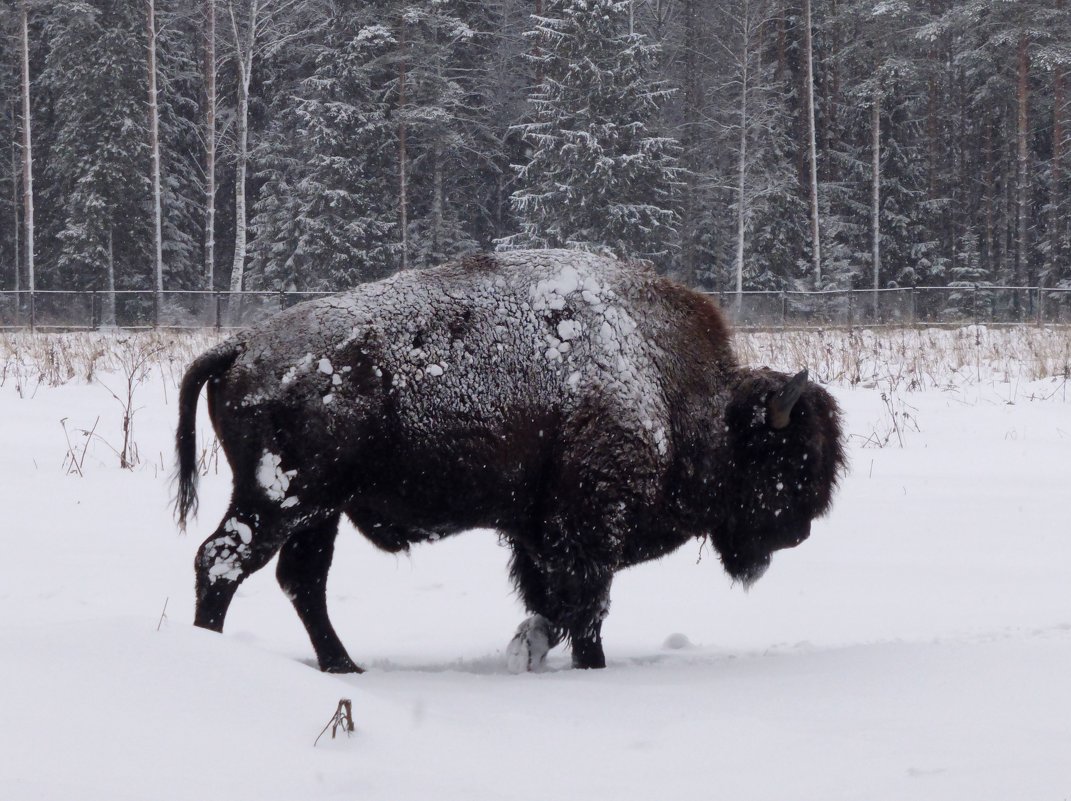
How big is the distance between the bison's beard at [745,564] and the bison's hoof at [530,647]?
100cm

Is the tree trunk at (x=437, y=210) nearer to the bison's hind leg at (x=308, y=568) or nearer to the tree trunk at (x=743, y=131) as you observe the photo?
the tree trunk at (x=743, y=131)

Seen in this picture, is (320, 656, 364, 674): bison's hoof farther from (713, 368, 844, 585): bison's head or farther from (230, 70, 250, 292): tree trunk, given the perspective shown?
(230, 70, 250, 292): tree trunk

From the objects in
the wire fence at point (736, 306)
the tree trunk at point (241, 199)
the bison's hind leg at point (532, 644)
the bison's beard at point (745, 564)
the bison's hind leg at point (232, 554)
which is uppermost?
Result: the tree trunk at point (241, 199)

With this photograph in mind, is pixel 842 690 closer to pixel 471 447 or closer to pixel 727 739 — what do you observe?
pixel 727 739

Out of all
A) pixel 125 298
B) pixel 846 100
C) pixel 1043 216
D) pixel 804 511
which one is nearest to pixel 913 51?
pixel 846 100

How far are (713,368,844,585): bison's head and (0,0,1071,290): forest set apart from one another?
2699 centimetres

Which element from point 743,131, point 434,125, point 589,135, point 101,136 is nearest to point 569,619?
point 589,135

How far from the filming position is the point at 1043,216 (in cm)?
4338

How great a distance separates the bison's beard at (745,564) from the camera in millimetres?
4621

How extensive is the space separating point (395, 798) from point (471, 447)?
1.84 metres

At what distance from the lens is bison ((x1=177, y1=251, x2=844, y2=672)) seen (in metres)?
3.79

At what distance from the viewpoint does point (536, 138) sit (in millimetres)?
Result: 32781

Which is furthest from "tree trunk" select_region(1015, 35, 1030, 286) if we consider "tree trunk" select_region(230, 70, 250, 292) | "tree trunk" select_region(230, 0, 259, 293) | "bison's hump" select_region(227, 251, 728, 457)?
"bison's hump" select_region(227, 251, 728, 457)

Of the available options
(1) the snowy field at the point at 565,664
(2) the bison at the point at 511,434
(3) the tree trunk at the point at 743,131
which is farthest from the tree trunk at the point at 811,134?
(2) the bison at the point at 511,434
